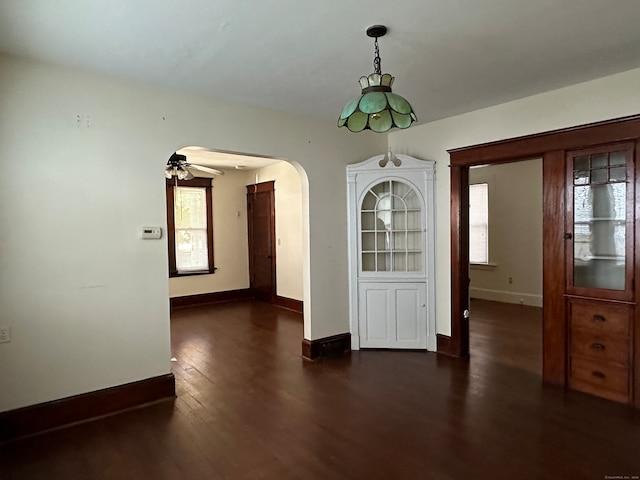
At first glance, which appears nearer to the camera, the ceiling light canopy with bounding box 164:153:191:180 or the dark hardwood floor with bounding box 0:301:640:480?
the dark hardwood floor with bounding box 0:301:640:480

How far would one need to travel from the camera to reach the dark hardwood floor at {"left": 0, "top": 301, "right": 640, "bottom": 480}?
2342mm

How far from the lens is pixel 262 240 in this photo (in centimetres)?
768

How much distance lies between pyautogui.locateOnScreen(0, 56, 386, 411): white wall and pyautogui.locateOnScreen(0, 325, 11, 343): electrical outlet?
A: 45 millimetres

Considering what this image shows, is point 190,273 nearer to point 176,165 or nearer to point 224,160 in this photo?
point 224,160

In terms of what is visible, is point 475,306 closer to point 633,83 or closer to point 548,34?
point 633,83

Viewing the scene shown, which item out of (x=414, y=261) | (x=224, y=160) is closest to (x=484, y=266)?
(x=414, y=261)

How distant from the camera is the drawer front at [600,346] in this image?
3.19 m

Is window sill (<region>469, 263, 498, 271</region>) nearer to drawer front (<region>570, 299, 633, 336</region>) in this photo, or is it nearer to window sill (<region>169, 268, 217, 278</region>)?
drawer front (<region>570, 299, 633, 336</region>)

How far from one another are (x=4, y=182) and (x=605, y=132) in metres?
4.51

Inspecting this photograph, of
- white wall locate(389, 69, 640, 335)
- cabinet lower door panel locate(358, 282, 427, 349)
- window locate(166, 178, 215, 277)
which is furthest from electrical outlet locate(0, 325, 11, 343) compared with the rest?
window locate(166, 178, 215, 277)

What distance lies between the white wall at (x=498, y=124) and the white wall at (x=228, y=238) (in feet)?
12.8

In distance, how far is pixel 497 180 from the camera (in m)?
7.34

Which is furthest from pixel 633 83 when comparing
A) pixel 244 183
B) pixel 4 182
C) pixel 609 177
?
pixel 244 183

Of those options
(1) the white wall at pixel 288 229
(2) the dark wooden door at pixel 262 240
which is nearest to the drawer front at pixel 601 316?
(1) the white wall at pixel 288 229
